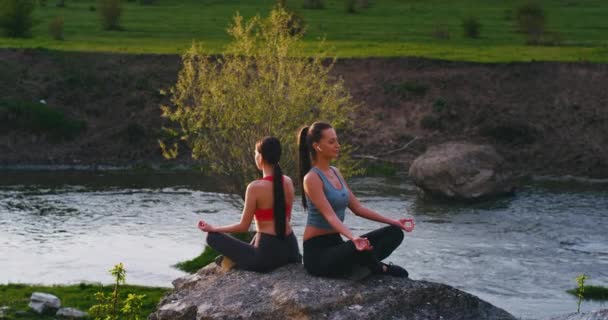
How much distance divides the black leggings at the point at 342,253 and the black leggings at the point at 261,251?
0.49m

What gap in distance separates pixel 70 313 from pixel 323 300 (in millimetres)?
7044

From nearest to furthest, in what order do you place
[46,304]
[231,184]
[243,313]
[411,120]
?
[243,313]
[46,304]
[231,184]
[411,120]

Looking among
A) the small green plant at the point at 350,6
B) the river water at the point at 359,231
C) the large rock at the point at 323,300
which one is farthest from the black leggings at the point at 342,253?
the small green plant at the point at 350,6

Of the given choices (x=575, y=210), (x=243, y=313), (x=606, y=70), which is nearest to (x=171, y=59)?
(x=606, y=70)

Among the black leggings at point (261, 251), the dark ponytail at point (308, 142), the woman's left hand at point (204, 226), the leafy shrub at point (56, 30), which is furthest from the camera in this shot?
the leafy shrub at point (56, 30)

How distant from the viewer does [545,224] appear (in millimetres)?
33906

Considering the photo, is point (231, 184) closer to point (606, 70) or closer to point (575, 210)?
point (575, 210)

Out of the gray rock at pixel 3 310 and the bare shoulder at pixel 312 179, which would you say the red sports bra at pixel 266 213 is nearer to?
the bare shoulder at pixel 312 179

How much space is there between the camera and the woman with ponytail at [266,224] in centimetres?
1591

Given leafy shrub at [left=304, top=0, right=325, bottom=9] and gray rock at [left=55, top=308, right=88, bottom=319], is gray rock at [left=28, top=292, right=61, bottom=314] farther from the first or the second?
leafy shrub at [left=304, top=0, right=325, bottom=9]

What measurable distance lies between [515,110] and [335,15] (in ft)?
65.2

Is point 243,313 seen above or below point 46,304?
above

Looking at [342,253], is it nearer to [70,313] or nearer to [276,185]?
[276,185]

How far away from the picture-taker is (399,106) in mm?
49844
